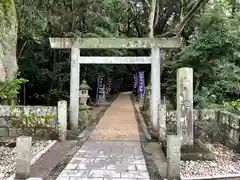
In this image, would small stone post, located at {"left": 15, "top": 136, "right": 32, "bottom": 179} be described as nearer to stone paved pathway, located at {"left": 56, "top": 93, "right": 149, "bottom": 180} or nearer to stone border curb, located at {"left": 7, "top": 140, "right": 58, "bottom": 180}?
stone border curb, located at {"left": 7, "top": 140, "right": 58, "bottom": 180}

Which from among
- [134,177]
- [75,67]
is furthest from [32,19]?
[134,177]

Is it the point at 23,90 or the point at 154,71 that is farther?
the point at 23,90

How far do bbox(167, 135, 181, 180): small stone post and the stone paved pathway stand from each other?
431 mm

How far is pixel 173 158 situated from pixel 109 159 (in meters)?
1.59

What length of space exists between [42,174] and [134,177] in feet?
5.48

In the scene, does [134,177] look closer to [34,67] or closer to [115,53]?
[115,53]

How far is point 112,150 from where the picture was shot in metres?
6.03

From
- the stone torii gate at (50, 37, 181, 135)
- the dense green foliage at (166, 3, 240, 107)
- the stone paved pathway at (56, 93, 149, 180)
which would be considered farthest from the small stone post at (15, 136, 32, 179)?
the dense green foliage at (166, 3, 240, 107)

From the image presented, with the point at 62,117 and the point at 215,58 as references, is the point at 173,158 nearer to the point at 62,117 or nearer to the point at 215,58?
the point at 62,117

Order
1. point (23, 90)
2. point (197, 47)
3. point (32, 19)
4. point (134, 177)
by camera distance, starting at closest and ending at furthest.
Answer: point (134, 177) → point (197, 47) → point (32, 19) → point (23, 90)

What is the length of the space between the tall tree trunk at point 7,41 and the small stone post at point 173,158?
444cm

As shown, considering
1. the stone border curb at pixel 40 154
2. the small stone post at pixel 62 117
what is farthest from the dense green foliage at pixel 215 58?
the stone border curb at pixel 40 154

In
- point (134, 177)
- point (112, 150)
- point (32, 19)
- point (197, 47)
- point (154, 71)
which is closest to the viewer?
point (134, 177)

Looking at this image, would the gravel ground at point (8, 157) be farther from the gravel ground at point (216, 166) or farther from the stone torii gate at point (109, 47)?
the gravel ground at point (216, 166)
